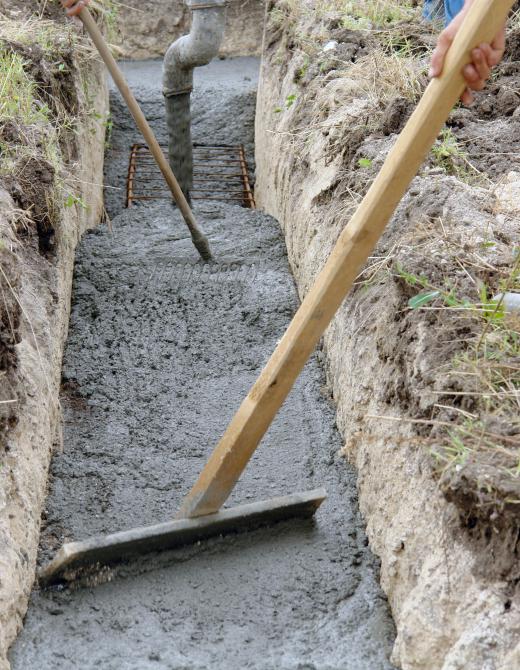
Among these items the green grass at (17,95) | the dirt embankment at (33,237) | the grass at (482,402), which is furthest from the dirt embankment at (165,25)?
the grass at (482,402)

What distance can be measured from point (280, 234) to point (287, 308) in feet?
3.88

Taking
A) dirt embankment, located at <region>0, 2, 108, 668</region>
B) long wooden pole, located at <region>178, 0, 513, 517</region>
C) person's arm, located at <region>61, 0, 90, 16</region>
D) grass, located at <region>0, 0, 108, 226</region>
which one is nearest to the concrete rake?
long wooden pole, located at <region>178, 0, 513, 517</region>

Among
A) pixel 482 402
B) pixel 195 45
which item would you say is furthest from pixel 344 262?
pixel 195 45

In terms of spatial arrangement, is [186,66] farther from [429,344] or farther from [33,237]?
[429,344]

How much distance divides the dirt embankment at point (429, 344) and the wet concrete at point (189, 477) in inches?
6.2

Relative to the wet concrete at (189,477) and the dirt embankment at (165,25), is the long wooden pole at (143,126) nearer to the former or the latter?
the wet concrete at (189,477)

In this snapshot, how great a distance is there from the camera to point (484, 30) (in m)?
2.30

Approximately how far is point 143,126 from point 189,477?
2.40 m

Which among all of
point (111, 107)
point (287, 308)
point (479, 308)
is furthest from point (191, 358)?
point (111, 107)

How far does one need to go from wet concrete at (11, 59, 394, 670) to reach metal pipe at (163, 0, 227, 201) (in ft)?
3.70

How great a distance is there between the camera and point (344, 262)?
2566 millimetres

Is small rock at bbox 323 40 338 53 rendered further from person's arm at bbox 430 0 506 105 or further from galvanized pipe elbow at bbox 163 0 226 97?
person's arm at bbox 430 0 506 105

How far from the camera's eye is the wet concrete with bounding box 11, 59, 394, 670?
2545mm

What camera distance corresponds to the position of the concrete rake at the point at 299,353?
237 cm
